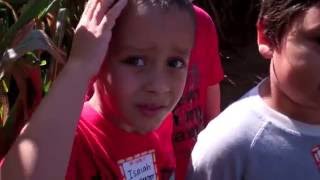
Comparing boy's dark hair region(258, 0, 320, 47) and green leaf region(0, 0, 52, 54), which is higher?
green leaf region(0, 0, 52, 54)

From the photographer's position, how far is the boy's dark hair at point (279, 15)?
1.66 meters

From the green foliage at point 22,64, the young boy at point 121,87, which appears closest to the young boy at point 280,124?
the young boy at point 121,87

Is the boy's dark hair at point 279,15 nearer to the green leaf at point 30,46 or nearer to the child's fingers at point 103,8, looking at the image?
the child's fingers at point 103,8

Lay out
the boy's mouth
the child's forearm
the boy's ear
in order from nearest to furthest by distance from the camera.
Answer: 1. the child's forearm
2. the boy's mouth
3. the boy's ear

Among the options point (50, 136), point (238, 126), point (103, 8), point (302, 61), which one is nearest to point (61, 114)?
point (50, 136)

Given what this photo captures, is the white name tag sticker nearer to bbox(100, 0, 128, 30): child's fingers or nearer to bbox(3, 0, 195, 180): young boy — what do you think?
bbox(3, 0, 195, 180): young boy

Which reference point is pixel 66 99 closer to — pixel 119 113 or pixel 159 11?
pixel 119 113

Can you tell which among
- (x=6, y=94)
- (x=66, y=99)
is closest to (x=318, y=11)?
(x=66, y=99)

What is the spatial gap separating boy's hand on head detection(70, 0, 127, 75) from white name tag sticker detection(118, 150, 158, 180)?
26 centimetres

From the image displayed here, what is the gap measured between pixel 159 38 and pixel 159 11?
7 centimetres

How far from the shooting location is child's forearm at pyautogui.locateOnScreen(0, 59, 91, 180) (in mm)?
1368

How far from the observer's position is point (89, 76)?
4.86 ft

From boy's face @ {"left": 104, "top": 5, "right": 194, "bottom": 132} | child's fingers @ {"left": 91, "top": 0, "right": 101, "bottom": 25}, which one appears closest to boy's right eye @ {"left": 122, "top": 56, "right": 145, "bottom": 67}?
boy's face @ {"left": 104, "top": 5, "right": 194, "bottom": 132}

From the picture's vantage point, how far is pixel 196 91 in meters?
2.09
